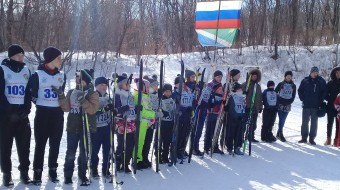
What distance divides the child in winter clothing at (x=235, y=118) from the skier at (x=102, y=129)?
2.78m

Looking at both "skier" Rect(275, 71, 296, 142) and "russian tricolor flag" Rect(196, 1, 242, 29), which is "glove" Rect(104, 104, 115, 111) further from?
"russian tricolor flag" Rect(196, 1, 242, 29)

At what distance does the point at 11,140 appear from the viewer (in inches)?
202

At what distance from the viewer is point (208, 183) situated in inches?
232

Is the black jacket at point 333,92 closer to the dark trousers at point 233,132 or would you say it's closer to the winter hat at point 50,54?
the dark trousers at point 233,132

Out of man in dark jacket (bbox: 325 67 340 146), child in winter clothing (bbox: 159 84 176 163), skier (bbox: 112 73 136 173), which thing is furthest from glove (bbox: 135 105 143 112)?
man in dark jacket (bbox: 325 67 340 146)

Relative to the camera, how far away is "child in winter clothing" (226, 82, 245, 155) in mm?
7691

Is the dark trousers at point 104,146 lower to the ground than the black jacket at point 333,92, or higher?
lower

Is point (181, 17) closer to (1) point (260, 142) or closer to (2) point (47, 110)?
(1) point (260, 142)

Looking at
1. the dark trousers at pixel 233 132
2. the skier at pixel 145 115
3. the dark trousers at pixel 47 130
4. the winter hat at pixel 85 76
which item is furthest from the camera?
the dark trousers at pixel 233 132

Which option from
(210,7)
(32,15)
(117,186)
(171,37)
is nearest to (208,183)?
(117,186)

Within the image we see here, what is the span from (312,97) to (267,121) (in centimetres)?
116

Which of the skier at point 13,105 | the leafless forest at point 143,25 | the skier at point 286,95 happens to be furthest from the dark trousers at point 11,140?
the leafless forest at point 143,25

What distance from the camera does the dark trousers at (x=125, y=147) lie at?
6094mm

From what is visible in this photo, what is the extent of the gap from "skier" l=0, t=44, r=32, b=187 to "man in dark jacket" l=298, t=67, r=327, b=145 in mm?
6395
